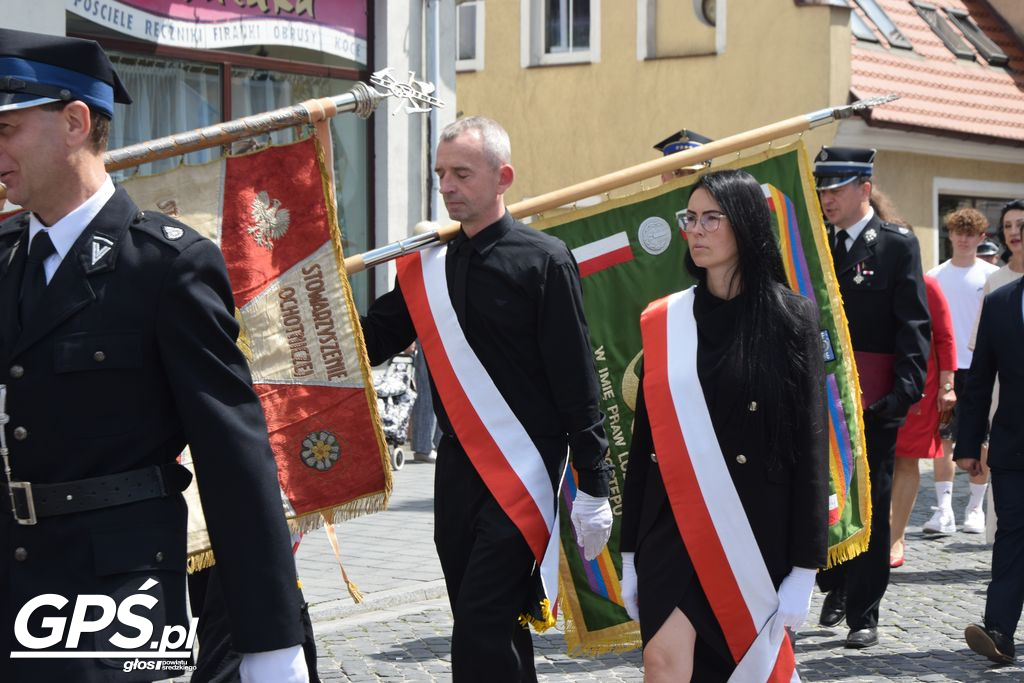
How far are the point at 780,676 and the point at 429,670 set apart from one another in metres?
2.33

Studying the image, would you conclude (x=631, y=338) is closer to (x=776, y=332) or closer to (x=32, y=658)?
(x=776, y=332)

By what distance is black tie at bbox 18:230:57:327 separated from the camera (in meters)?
3.04

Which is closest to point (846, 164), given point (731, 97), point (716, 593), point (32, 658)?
point (716, 593)

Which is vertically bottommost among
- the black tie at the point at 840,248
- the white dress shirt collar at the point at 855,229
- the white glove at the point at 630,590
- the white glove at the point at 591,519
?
the white glove at the point at 630,590

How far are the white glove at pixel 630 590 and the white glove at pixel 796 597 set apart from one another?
413 millimetres

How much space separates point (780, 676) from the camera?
4570mm

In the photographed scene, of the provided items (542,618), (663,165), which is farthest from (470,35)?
(542,618)

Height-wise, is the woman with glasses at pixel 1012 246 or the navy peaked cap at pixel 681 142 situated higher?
the navy peaked cap at pixel 681 142

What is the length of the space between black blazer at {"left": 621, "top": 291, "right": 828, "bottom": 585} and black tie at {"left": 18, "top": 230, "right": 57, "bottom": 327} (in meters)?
2.12

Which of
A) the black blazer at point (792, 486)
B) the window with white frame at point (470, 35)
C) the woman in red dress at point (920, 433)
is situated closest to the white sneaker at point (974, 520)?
the woman in red dress at point (920, 433)

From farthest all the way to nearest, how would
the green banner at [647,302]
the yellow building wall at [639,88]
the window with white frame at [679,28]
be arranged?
1. the window with white frame at [679,28]
2. the yellow building wall at [639,88]
3. the green banner at [647,302]

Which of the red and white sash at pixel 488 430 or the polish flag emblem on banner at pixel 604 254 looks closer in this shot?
the red and white sash at pixel 488 430

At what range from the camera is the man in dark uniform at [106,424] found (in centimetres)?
289

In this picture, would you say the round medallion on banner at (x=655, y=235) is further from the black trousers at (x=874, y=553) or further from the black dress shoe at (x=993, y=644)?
the black dress shoe at (x=993, y=644)
